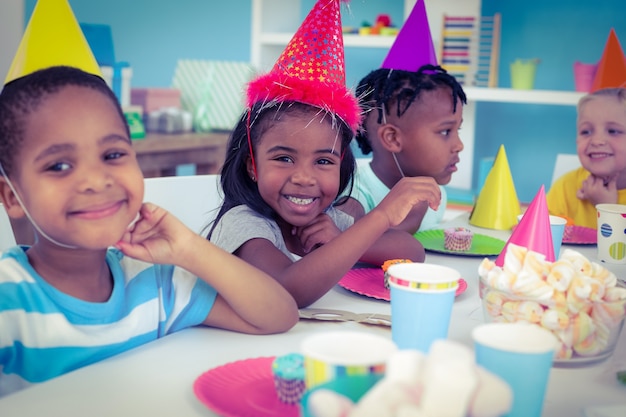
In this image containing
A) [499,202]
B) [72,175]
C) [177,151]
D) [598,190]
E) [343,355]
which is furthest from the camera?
[177,151]

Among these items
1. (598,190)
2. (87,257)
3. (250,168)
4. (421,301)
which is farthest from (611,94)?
(87,257)

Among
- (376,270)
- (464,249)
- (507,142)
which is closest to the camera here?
(376,270)

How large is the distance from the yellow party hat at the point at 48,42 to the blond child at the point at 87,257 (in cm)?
2

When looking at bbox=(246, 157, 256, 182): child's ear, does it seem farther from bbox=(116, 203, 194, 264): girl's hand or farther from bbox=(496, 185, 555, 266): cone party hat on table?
bbox=(496, 185, 555, 266): cone party hat on table

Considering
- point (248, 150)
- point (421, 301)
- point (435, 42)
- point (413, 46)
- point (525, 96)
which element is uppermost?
point (435, 42)

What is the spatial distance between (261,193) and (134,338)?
44 cm

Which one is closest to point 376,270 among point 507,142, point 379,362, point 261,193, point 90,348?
point 261,193

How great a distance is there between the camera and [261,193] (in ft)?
4.29

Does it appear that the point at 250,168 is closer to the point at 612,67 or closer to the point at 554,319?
the point at 554,319

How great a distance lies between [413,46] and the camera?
1.74 meters

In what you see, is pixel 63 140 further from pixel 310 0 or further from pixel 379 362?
pixel 310 0

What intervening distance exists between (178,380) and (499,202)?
1.24 m

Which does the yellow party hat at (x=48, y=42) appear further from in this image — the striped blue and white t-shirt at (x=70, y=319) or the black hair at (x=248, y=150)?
the black hair at (x=248, y=150)

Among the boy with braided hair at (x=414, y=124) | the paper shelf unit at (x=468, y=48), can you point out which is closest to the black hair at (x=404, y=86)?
the boy with braided hair at (x=414, y=124)
